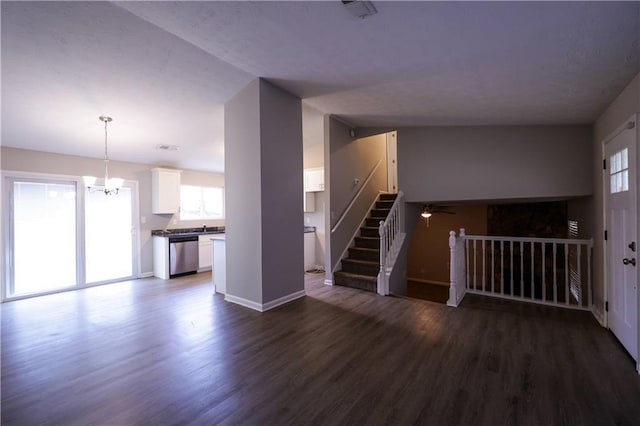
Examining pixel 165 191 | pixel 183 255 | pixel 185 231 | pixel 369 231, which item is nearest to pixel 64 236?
pixel 165 191

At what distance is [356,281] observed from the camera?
4742mm

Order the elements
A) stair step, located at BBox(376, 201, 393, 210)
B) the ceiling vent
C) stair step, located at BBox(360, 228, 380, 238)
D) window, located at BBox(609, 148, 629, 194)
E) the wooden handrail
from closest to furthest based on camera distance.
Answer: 1. the ceiling vent
2. window, located at BBox(609, 148, 629, 194)
3. the wooden handrail
4. stair step, located at BBox(360, 228, 380, 238)
5. stair step, located at BBox(376, 201, 393, 210)

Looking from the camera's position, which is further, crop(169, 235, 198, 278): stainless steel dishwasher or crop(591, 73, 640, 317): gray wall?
crop(169, 235, 198, 278): stainless steel dishwasher

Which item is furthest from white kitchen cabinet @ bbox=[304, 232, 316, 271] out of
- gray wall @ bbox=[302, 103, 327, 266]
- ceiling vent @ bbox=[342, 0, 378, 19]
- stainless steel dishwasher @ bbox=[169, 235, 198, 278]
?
ceiling vent @ bbox=[342, 0, 378, 19]

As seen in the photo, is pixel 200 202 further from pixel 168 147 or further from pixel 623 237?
pixel 623 237

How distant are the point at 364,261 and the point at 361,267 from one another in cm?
17

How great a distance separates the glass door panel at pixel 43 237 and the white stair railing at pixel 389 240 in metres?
5.48

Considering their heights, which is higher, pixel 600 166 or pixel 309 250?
pixel 600 166

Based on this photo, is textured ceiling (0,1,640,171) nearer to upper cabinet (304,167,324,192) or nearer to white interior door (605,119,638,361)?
white interior door (605,119,638,361)

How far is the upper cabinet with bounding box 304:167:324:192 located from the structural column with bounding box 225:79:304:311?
82.6 inches

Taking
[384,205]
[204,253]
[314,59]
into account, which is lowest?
[204,253]

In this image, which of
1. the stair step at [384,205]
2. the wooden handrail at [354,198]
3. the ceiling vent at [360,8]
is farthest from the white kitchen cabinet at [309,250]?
the ceiling vent at [360,8]

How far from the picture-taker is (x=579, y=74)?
2.52m

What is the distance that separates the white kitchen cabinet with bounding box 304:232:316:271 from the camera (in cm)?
643
